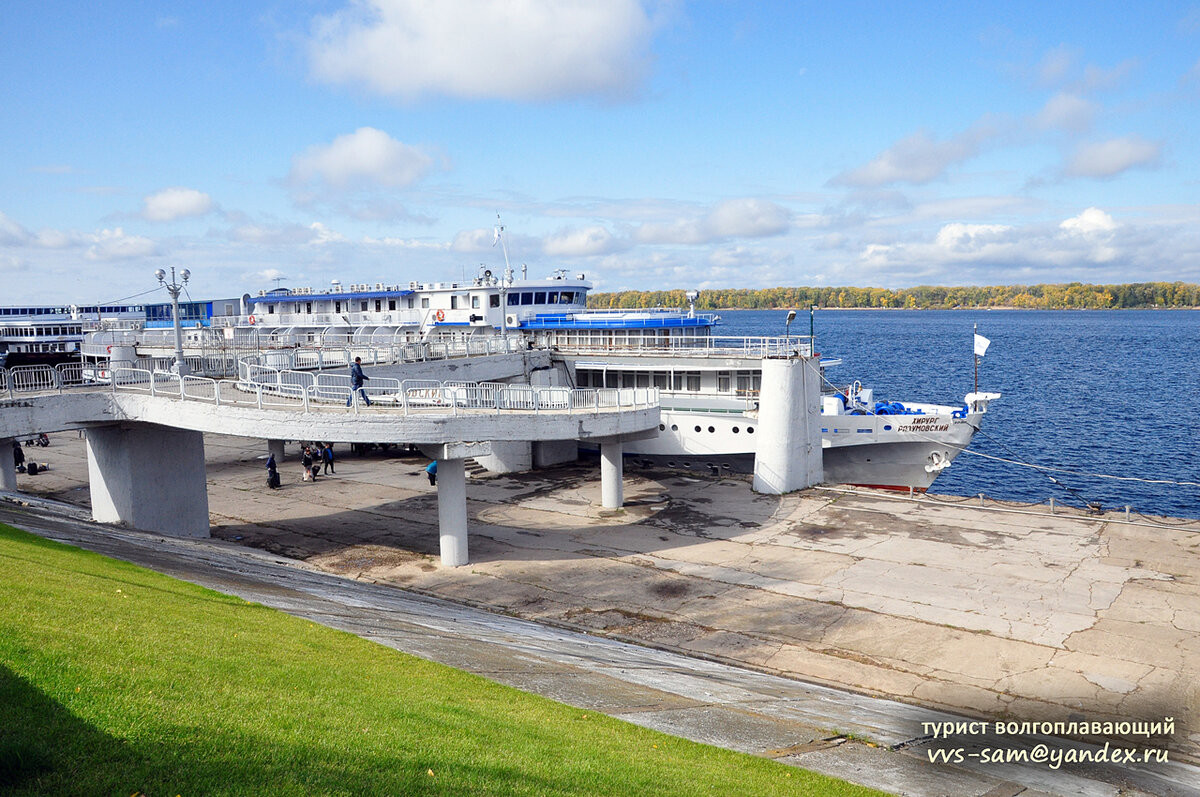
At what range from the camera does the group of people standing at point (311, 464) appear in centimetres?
3525

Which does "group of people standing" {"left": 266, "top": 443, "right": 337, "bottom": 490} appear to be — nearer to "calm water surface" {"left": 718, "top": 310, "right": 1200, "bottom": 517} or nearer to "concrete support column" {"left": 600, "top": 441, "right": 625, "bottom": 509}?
"concrete support column" {"left": 600, "top": 441, "right": 625, "bottom": 509}

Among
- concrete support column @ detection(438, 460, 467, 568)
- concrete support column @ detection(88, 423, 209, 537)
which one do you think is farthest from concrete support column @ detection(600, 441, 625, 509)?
concrete support column @ detection(88, 423, 209, 537)

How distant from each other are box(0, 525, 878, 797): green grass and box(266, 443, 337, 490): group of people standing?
77.5 feet

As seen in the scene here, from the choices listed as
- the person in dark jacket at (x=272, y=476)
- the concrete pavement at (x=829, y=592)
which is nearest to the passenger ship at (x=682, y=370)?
the concrete pavement at (x=829, y=592)

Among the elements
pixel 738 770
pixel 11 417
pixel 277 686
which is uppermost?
pixel 11 417

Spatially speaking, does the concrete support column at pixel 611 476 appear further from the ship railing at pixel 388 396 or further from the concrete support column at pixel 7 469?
the concrete support column at pixel 7 469

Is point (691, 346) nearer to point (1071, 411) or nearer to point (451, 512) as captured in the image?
point (451, 512)

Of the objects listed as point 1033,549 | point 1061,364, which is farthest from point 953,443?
point 1061,364

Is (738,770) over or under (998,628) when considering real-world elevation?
over

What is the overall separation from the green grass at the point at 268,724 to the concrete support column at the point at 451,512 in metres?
11.6

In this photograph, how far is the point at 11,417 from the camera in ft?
72.0

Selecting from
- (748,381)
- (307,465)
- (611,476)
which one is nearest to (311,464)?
(307,465)

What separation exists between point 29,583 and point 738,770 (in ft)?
32.6

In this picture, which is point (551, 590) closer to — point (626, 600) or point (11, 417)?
point (626, 600)
